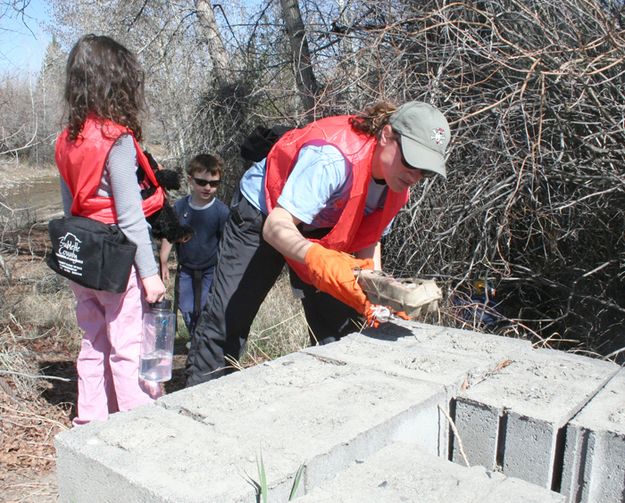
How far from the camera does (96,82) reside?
2508 mm

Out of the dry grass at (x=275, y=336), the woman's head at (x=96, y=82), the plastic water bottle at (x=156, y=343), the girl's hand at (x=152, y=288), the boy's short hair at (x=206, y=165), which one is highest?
the woman's head at (x=96, y=82)

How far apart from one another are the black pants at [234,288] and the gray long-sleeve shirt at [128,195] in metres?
0.32

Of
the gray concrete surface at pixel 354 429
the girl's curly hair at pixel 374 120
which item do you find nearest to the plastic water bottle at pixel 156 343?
the gray concrete surface at pixel 354 429

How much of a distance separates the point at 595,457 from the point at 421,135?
1.18 meters

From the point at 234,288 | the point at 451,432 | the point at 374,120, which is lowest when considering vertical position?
the point at 451,432

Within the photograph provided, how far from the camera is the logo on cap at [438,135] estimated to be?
225cm

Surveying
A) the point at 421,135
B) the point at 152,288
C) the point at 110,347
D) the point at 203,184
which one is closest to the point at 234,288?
the point at 152,288

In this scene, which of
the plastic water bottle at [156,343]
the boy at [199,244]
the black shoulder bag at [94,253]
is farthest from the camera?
the boy at [199,244]

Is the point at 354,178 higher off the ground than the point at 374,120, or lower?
lower

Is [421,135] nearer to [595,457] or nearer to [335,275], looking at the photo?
[335,275]

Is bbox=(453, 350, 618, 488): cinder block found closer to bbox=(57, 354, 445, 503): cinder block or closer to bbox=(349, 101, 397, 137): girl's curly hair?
bbox=(57, 354, 445, 503): cinder block

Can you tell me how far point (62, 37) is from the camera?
13891 millimetres

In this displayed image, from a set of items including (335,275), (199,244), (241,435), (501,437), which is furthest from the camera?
(199,244)

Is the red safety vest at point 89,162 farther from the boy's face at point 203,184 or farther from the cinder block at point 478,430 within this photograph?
the boy's face at point 203,184
